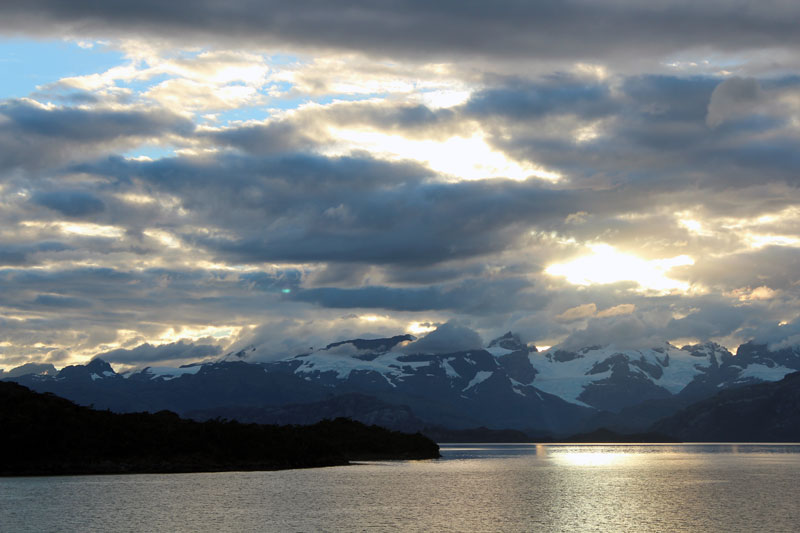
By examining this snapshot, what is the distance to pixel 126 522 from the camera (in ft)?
424

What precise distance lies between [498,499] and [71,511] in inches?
2997

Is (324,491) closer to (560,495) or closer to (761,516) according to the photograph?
(560,495)

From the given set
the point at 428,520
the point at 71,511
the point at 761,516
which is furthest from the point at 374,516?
the point at 761,516

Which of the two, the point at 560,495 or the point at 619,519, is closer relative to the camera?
the point at 619,519

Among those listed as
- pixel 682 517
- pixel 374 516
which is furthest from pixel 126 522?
pixel 682 517

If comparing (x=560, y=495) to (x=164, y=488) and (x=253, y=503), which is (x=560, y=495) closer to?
(x=253, y=503)

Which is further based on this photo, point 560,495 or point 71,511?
point 560,495

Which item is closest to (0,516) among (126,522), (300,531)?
(126,522)

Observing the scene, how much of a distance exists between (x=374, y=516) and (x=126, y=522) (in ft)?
117

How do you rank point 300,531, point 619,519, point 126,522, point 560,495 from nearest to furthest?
point 300,531, point 126,522, point 619,519, point 560,495

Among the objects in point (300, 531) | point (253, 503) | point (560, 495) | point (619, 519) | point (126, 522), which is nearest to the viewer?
point (300, 531)

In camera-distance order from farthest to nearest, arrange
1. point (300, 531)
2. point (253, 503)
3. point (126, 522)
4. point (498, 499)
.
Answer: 1. point (498, 499)
2. point (253, 503)
3. point (126, 522)
4. point (300, 531)

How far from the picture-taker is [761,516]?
458 feet

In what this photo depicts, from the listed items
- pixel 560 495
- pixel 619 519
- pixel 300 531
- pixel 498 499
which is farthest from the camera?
pixel 560 495
